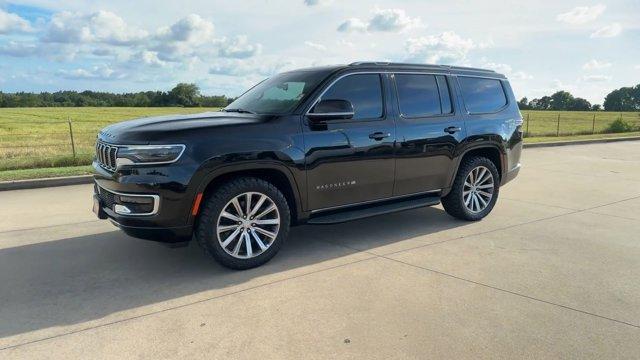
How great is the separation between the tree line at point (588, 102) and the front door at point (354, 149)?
99220mm

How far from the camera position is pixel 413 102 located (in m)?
5.66

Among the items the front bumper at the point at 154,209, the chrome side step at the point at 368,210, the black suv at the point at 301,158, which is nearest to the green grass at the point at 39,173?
the black suv at the point at 301,158

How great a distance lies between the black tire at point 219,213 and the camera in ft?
14.1

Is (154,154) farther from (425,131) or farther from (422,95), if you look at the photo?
(422,95)

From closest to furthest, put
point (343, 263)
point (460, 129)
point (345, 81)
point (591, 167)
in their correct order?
point (343, 263) < point (345, 81) < point (460, 129) < point (591, 167)

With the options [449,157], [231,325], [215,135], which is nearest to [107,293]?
[231,325]

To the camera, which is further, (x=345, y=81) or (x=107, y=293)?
(x=345, y=81)

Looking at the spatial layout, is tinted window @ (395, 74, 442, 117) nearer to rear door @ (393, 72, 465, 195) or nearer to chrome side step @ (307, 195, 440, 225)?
rear door @ (393, 72, 465, 195)

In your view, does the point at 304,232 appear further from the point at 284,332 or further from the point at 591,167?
the point at 591,167

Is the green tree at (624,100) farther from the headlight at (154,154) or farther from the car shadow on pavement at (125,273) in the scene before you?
the headlight at (154,154)

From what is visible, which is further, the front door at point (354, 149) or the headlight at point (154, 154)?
the front door at point (354, 149)

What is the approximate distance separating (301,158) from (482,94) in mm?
3048

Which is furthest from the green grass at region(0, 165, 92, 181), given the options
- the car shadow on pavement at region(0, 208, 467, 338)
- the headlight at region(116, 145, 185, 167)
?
the headlight at region(116, 145, 185, 167)

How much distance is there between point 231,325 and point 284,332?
391 mm
